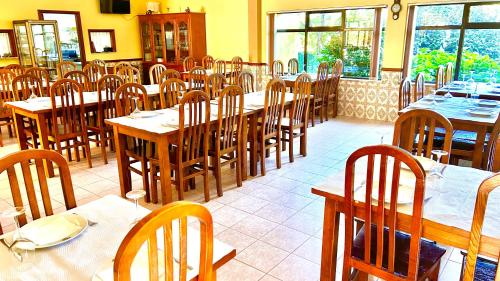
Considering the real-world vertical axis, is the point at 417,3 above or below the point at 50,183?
above

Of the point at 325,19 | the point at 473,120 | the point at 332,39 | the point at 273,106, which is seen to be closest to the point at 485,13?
the point at 332,39

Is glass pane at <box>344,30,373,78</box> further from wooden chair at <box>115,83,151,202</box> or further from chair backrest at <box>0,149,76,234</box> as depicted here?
chair backrest at <box>0,149,76,234</box>

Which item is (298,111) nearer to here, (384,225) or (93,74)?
(384,225)

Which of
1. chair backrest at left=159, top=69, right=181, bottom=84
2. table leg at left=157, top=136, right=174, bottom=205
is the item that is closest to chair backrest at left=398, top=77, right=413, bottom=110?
table leg at left=157, top=136, right=174, bottom=205

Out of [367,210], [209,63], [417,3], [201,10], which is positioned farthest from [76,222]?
[201,10]

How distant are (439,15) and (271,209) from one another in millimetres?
4267

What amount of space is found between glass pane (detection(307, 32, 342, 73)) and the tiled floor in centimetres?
217

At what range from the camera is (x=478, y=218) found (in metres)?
1.28

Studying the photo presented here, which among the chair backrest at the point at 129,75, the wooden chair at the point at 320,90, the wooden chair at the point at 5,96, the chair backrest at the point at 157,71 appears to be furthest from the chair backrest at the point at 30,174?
the wooden chair at the point at 320,90

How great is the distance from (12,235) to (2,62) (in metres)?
6.33

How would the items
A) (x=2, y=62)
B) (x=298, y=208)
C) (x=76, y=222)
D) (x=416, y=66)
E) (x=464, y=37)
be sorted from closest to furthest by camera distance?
1. (x=76, y=222)
2. (x=298, y=208)
3. (x=464, y=37)
4. (x=416, y=66)
5. (x=2, y=62)

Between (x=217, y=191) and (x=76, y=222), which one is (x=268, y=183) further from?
(x=76, y=222)

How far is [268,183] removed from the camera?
366cm

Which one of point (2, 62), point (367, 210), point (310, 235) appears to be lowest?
point (310, 235)
